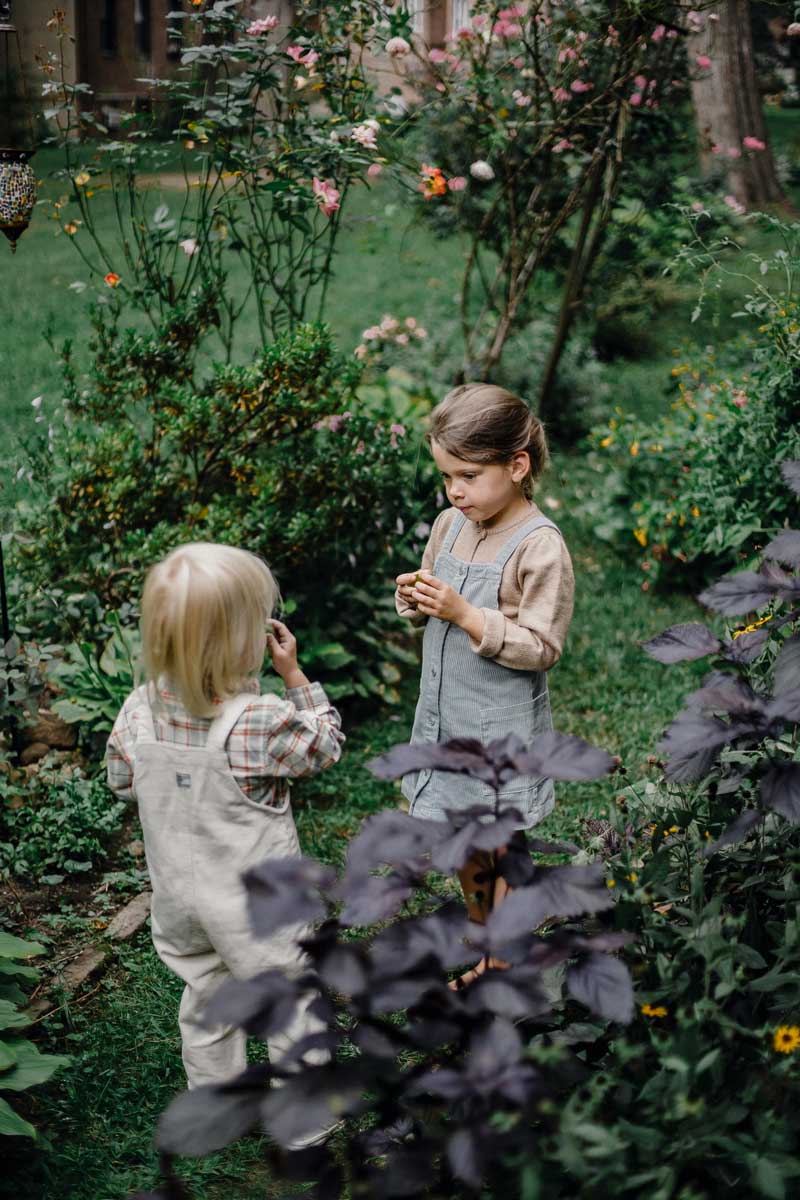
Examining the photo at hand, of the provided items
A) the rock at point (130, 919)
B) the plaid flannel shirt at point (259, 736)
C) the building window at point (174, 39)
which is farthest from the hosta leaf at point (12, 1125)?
A: the building window at point (174, 39)

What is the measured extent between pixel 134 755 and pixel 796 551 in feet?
4.46

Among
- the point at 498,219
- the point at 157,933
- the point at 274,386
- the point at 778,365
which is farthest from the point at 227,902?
the point at 498,219

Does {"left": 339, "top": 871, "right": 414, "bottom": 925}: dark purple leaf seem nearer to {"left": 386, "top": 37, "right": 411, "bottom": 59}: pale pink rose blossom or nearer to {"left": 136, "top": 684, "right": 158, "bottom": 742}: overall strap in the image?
{"left": 136, "top": 684, "right": 158, "bottom": 742}: overall strap

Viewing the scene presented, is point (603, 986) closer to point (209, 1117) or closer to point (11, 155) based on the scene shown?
point (209, 1117)

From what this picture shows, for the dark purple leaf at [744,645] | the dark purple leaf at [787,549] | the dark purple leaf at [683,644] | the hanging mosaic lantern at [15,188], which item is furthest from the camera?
the hanging mosaic lantern at [15,188]

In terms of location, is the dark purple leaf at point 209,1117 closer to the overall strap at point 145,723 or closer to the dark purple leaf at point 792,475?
the overall strap at point 145,723

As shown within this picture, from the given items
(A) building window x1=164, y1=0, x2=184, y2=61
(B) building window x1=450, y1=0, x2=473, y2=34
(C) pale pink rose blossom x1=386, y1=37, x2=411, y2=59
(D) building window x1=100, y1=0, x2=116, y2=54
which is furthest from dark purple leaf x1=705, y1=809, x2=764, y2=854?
(B) building window x1=450, y1=0, x2=473, y2=34

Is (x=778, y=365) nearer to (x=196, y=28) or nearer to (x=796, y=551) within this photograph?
(x=196, y=28)

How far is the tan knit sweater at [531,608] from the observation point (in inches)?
104

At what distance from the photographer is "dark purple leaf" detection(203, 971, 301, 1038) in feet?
4.83

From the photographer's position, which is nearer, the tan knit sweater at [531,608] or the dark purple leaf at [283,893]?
the dark purple leaf at [283,893]

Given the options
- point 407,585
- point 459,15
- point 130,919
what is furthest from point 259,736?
point 459,15

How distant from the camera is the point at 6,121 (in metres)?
3.32

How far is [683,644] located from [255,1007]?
3.29 feet
